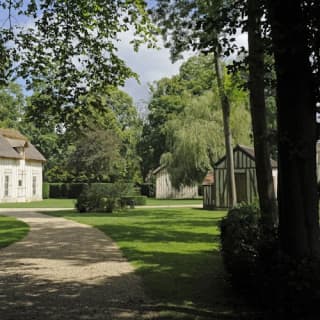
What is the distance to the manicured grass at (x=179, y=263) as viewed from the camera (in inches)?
235

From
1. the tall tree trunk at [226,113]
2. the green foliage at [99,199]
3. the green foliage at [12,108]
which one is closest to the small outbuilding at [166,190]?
the green foliage at [12,108]

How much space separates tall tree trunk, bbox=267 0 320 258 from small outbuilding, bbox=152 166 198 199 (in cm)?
4264

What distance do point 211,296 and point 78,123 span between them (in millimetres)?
3897

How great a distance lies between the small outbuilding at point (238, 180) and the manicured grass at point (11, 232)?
1327 cm

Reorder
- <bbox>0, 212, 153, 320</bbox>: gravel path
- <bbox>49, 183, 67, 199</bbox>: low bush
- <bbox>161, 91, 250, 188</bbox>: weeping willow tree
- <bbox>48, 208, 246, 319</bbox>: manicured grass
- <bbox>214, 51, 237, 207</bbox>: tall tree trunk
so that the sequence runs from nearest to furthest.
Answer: <bbox>0, 212, 153, 320</bbox>: gravel path, <bbox>48, 208, 246, 319</bbox>: manicured grass, <bbox>214, 51, 237, 207</bbox>: tall tree trunk, <bbox>161, 91, 250, 188</bbox>: weeping willow tree, <bbox>49, 183, 67, 199</bbox>: low bush

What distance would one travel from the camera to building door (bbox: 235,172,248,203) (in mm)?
27422

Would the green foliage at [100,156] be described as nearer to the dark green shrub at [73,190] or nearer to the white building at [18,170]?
the dark green shrub at [73,190]

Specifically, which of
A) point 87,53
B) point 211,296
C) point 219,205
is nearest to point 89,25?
point 87,53

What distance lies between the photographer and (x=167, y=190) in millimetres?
48594

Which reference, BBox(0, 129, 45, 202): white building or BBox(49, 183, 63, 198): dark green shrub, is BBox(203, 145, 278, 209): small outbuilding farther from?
BBox(49, 183, 63, 198): dark green shrub

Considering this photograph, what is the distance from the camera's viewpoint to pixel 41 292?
21.0 ft

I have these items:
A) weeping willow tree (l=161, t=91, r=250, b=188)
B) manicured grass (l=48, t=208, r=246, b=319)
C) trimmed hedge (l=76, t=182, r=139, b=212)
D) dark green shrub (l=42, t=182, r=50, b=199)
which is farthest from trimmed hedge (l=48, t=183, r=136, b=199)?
manicured grass (l=48, t=208, r=246, b=319)

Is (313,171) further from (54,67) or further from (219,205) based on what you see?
(219,205)

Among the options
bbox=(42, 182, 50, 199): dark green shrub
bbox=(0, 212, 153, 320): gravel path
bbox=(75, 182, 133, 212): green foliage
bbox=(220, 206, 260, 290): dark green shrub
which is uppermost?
bbox=(42, 182, 50, 199): dark green shrub
